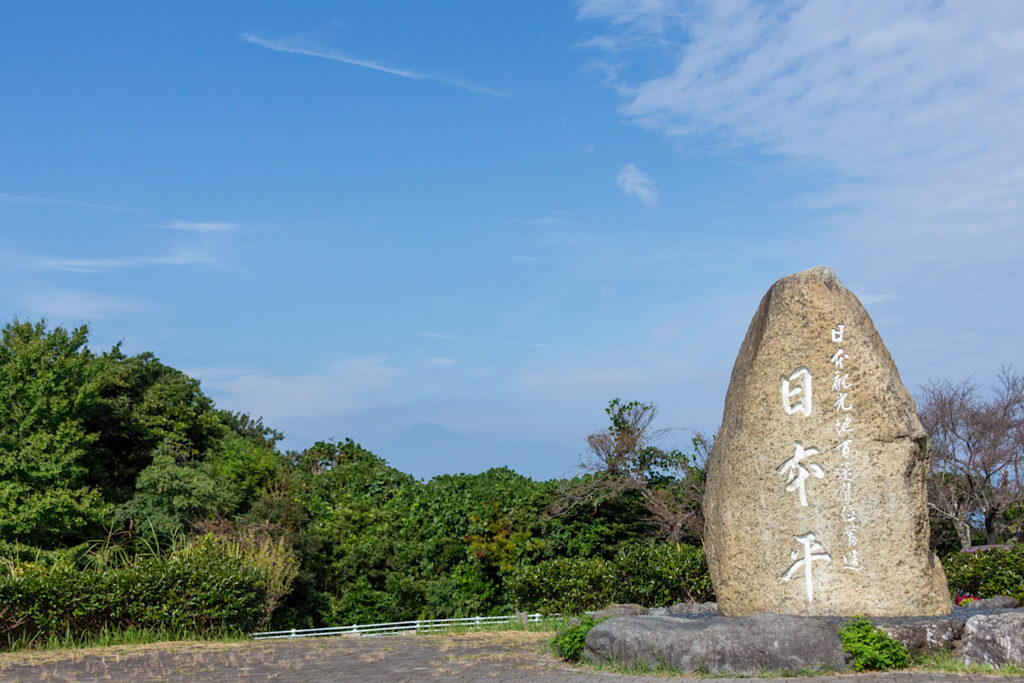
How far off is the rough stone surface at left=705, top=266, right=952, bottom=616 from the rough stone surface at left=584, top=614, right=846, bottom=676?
61cm

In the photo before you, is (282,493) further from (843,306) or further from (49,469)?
(843,306)

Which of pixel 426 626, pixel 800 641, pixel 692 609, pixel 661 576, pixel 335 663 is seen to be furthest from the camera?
pixel 426 626

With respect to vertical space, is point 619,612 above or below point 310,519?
below

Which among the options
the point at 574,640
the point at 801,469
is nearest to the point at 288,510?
the point at 574,640

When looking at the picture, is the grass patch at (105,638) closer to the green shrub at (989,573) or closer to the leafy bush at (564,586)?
the leafy bush at (564,586)

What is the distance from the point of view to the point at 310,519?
1841cm

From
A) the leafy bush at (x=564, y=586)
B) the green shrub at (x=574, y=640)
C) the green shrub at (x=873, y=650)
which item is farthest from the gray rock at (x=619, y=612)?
the green shrub at (x=873, y=650)

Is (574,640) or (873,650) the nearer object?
(873,650)

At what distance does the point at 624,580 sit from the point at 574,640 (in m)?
4.44

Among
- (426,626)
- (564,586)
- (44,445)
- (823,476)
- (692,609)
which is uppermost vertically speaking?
(44,445)

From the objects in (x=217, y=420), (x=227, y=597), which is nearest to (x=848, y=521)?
(x=227, y=597)

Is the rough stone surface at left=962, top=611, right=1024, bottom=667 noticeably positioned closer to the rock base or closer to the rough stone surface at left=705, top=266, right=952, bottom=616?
the rock base

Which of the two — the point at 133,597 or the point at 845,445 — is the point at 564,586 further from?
the point at 845,445

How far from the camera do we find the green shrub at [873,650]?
7055mm
